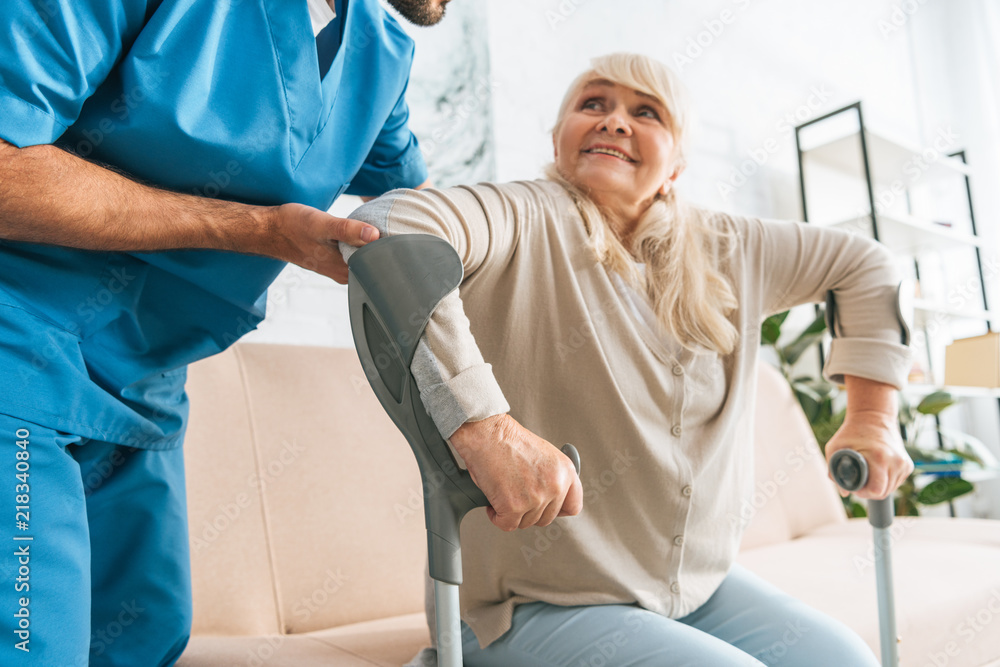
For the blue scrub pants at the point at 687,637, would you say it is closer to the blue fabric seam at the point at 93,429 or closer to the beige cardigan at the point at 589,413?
the beige cardigan at the point at 589,413

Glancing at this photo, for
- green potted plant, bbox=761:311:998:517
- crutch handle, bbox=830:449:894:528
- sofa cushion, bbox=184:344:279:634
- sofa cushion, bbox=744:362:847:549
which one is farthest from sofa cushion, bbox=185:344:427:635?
green potted plant, bbox=761:311:998:517

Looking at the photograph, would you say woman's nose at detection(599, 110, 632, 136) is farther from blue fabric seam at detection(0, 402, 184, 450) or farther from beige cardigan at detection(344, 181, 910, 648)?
blue fabric seam at detection(0, 402, 184, 450)

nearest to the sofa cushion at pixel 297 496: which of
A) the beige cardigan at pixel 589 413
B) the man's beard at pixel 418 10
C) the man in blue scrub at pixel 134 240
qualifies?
the man in blue scrub at pixel 134 240

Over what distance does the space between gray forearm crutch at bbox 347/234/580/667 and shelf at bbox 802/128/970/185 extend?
9.74 feet

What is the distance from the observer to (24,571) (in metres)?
0.62

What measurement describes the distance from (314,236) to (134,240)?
18cm

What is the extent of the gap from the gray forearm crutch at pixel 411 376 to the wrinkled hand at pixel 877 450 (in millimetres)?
594

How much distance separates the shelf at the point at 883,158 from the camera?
10.4ft

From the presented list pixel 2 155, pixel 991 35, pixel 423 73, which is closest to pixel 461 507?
pixel 2 155

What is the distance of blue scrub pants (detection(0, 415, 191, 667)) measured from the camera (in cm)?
62

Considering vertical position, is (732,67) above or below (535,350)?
above

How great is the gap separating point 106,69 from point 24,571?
469mm

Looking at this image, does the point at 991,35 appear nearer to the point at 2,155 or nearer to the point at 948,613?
the point at 948,613

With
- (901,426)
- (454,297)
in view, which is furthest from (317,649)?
(901,426)
